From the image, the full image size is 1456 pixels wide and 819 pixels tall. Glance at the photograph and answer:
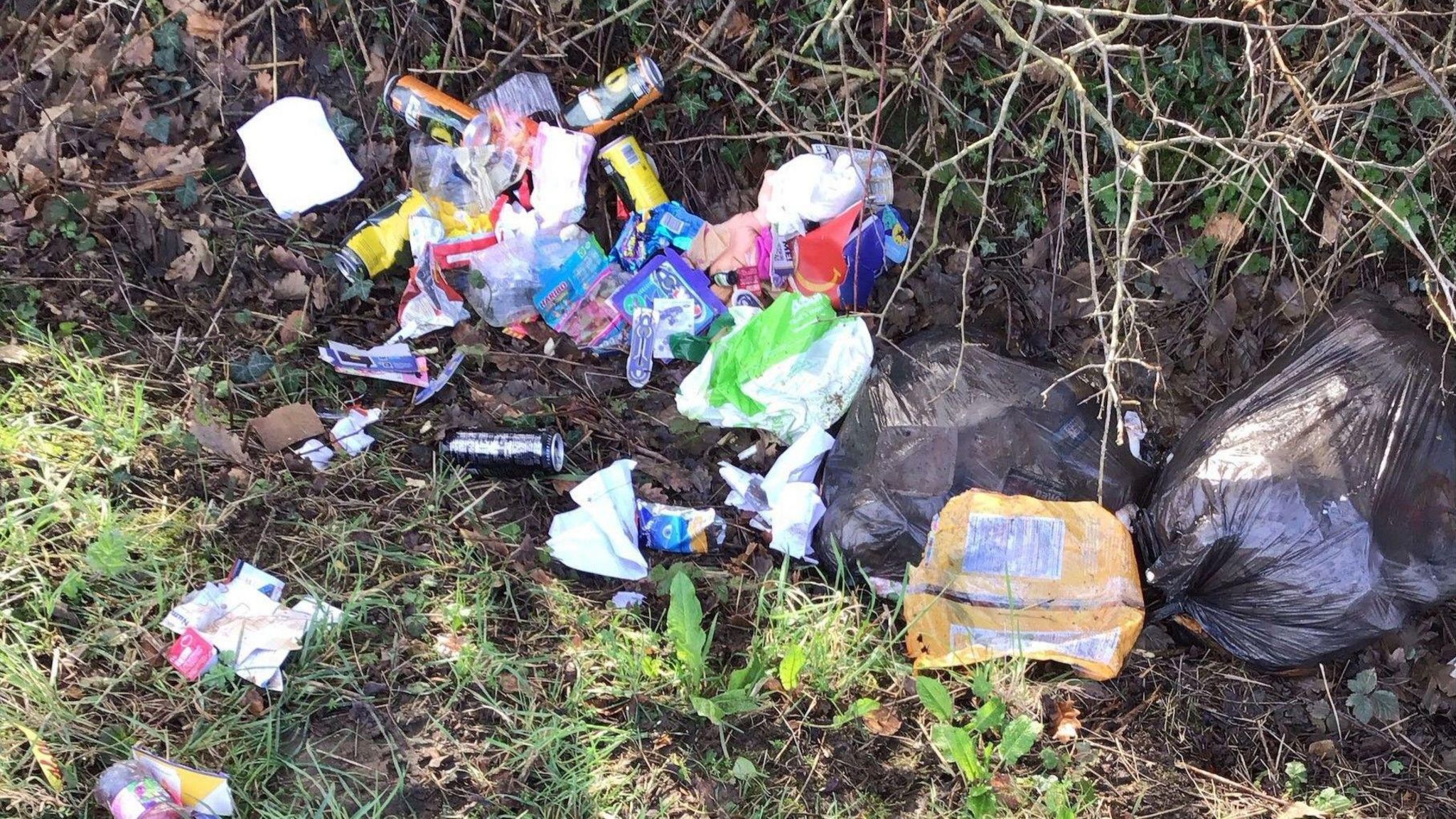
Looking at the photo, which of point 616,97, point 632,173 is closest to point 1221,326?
point 632,173

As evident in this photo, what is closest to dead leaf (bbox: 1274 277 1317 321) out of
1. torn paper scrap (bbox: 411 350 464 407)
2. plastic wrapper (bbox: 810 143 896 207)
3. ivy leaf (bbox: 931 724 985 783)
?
plastic wrapper (bbox: 810 143 896 207)

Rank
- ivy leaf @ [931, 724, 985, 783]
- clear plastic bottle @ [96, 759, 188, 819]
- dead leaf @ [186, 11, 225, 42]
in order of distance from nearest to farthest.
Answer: clear plastic bottle @ [96, 759, 188, 819] → ivy leaf @ [931, 724, 985, 783] → dead leaf @ [186, 11, 225, 42]

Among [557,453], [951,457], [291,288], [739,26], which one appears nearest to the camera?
[951,457]

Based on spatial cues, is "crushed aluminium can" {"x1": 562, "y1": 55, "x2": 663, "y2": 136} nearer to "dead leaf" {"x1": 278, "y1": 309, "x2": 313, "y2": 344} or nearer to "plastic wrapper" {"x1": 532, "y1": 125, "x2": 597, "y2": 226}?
"plastic wrapper" {"x1": 532, "y1": 125, "x2": 597, "y2": 226}

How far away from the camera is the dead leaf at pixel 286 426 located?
2281 mm

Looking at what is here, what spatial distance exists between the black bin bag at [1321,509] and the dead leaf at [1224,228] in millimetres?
427

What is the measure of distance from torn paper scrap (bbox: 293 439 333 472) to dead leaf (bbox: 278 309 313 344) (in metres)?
Result: 0.32

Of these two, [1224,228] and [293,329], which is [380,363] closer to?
[293,329]

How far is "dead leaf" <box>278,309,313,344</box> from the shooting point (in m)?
2.47

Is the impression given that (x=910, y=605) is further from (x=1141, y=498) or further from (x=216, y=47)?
(x=216, y=47)

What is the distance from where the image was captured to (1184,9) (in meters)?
2.46

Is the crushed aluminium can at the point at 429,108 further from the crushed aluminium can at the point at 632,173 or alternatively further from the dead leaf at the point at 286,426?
the dead leaf at the point at 286,426

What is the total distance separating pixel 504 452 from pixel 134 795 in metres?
1.01

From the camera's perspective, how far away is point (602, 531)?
7.34 feet
